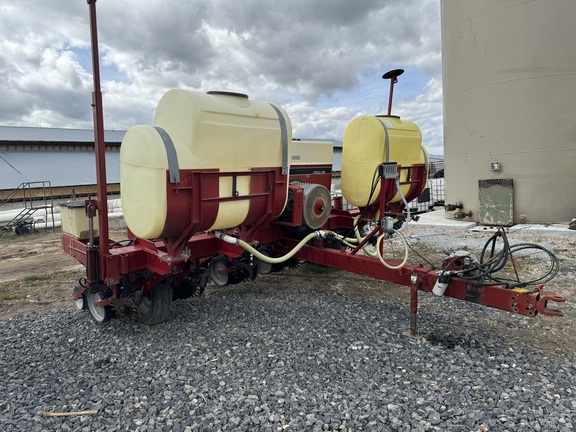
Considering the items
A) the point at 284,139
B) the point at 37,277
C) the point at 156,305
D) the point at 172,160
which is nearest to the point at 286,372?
the point at 156,305

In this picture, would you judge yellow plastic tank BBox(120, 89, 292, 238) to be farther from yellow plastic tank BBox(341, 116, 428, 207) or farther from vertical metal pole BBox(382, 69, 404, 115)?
vertical metal pole BBox(382, 69, 404, 115)

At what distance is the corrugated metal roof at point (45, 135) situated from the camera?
23.2 metres

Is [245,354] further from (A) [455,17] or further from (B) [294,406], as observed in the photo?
(A) [455,17]

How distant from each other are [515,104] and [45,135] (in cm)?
2545

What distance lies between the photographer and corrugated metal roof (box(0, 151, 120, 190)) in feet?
64.6

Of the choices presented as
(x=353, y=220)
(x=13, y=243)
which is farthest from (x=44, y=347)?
(x=13, y=243)

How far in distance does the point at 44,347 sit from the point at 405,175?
4.54 meters

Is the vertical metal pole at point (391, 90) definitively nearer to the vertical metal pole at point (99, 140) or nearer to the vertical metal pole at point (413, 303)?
the vertical metal pole at point (413, 303)

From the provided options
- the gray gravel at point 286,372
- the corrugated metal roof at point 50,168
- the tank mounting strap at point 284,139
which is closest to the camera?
the gray gravel at point 286,372

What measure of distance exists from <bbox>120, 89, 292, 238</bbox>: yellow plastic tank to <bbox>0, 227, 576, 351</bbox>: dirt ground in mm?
2325

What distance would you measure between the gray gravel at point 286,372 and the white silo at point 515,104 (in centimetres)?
675

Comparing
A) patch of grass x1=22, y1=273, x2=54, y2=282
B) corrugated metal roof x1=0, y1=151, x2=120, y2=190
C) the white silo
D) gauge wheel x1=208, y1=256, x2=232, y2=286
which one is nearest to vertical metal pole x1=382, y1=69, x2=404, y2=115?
gauge wheel x1=208, y1=256, x2=232, y2=286

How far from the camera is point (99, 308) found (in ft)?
13.9

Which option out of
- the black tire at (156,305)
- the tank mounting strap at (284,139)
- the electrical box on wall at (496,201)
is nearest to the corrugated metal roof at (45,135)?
the electrical box on wall at (496,201)
